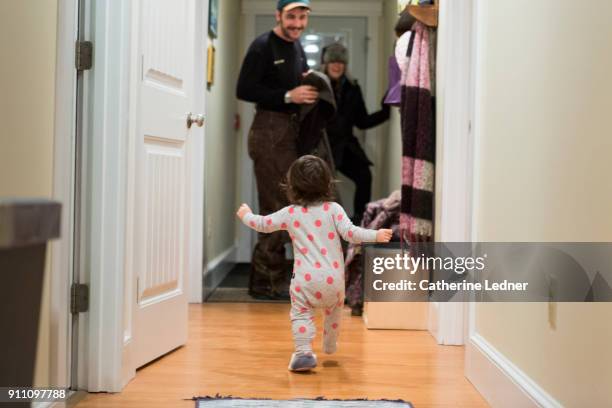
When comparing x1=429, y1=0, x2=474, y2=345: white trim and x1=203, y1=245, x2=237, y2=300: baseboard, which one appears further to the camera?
x1=203, y1=245, x2=237, y2=300: baseboard

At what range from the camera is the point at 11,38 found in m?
1.63

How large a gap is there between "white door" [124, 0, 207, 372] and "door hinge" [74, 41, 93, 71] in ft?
0.54

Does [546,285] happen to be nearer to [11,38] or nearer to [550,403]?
[550,403]

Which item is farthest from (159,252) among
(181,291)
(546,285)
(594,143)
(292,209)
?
(594,143)

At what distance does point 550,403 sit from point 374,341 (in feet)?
4.96

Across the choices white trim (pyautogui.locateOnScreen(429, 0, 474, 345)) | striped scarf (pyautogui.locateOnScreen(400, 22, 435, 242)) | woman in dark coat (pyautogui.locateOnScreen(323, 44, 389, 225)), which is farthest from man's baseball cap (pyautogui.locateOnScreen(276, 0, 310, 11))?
→ white trim (pyautogui.locateOnScreen(429, 0, 474, 345))

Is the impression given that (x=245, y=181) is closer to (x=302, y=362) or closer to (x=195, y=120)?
(x=195, y=120)

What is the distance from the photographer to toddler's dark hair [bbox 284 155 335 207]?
255 cm

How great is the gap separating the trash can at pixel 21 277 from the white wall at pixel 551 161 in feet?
3.38

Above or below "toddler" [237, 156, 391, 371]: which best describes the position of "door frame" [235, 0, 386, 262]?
above

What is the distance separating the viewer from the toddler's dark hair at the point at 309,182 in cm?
255

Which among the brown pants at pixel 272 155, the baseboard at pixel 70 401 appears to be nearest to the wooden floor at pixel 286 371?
the baseboard at pixel 70 401

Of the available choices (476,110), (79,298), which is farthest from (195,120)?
(476,110)

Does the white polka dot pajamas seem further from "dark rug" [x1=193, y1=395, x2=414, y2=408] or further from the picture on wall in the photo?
the picture on wall
